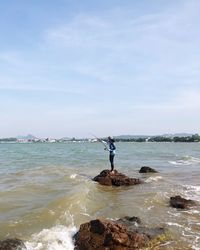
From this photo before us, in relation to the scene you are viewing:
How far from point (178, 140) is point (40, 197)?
183 m

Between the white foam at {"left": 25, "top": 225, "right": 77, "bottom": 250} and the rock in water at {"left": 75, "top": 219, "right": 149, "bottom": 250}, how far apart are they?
1.27ft

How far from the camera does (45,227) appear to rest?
1359cm

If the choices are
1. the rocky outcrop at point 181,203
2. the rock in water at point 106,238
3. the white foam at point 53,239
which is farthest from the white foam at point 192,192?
the rock in water at point 106,238

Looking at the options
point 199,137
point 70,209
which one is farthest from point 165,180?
point 199,137

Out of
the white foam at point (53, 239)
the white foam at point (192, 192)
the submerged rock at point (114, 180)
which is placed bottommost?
the white foam at point (53, 239)

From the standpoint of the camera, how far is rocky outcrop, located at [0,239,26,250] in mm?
10711

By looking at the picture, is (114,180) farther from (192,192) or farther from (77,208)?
(77,208)

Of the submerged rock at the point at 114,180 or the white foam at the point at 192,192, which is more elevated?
the submerged rock at the point at 114,180

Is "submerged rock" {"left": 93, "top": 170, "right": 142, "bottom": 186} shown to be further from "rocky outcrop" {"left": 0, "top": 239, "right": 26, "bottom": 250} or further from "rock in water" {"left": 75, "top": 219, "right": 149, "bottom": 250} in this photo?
"rocky outcrop" {"left": 0, "top": 239, "right": 26, "bottom": 250}

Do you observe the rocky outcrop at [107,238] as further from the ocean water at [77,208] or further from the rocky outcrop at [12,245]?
the rocky outcrop at [12,245]

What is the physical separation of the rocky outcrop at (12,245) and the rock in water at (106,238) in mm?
1514

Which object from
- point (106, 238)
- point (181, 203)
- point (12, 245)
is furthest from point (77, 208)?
point (12, 245)

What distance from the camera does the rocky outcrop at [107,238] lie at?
1088 centimetres

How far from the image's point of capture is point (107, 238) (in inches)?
432
